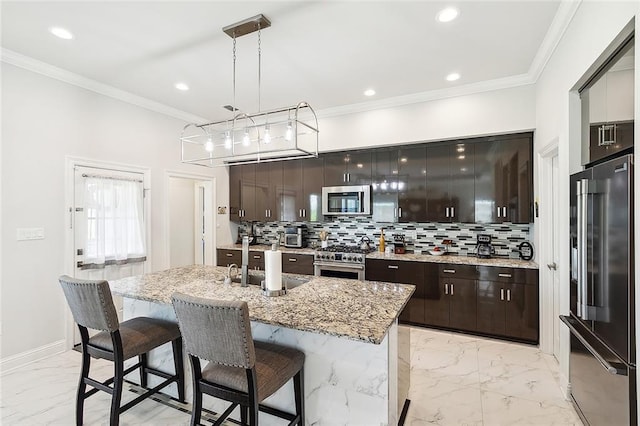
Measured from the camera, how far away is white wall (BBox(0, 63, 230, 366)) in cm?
299

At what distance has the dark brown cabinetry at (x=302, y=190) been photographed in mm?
4859

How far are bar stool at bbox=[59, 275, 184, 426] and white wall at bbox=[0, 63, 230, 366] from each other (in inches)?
60.3

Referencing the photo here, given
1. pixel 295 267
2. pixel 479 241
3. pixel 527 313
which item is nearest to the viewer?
pixel 527 313

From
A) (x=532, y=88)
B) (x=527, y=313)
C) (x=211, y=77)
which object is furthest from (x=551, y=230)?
(x=211, y=77)

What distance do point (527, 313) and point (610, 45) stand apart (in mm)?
2717

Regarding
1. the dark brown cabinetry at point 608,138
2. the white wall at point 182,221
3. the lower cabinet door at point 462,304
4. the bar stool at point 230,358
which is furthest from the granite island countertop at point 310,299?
the white wall at point 182,221

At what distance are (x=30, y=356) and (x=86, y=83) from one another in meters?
2.91

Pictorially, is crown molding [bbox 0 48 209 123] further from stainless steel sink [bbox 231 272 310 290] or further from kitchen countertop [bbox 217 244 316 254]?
stainless steel sink [bbox 231 272 310 290]

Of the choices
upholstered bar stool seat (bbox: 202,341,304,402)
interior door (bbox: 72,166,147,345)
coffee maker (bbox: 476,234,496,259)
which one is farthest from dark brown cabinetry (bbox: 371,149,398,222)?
interior door (bbox: 72,166,147,345)

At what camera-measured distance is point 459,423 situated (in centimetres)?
223

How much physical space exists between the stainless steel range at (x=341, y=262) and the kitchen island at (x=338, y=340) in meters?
1.81

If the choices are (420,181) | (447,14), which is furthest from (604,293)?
(420,181)

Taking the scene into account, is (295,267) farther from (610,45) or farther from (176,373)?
(610,45)

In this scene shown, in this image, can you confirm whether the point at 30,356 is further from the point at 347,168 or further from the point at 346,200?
the point at 347,168
